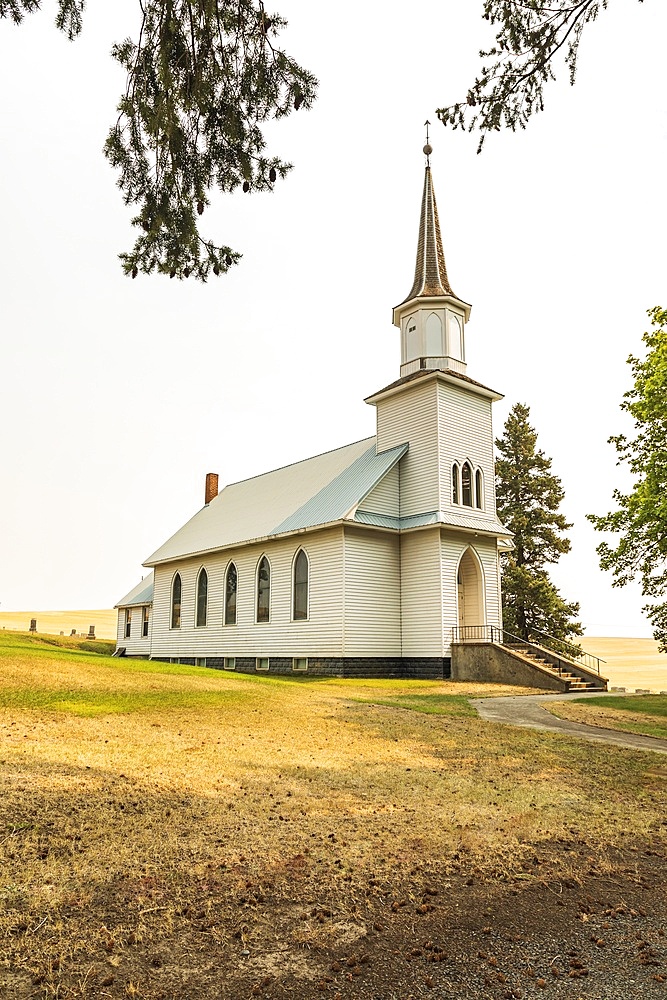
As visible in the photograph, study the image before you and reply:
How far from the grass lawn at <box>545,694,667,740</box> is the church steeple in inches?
612

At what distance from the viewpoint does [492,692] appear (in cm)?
2147

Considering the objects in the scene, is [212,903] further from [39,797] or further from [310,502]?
[310,502]

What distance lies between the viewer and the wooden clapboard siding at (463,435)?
28.5 metres

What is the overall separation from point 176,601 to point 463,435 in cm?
1898

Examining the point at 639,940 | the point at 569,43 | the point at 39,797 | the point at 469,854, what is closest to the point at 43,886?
the point at 39,797

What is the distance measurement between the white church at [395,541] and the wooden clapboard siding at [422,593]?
0.18 feet

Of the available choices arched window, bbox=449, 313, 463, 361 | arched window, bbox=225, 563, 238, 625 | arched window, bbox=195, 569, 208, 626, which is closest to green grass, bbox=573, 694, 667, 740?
arched window, bbox=449, 313, 463, 361

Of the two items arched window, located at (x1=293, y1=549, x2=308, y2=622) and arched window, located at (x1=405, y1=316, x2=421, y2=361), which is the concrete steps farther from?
arched window, located at (x1=405, y1=316, x2=421, y2=361)

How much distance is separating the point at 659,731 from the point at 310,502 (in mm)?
19260

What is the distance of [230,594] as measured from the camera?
34656 millimetres

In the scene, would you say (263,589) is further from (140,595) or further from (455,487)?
(140,595)

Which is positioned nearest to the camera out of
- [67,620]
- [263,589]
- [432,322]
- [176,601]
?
[432,322]

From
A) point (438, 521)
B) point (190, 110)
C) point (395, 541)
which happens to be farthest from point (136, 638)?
point (190, 110)

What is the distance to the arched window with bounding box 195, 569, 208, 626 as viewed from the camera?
3709 centimetres
